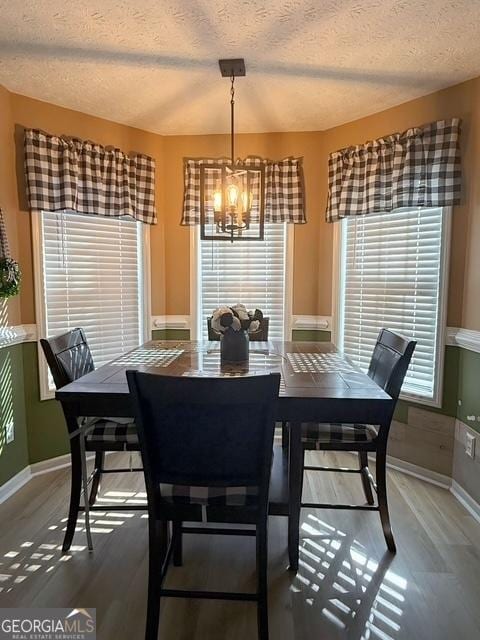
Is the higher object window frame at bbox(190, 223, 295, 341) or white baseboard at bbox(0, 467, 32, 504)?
window frame at bbox(190, 223, 295, 341)

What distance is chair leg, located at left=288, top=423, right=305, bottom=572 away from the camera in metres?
1.80

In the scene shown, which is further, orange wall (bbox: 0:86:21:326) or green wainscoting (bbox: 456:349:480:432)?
orange wall (bbox: 0:86:21:326)

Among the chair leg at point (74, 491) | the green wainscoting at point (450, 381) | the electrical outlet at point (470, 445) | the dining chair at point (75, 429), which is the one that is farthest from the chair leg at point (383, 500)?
the chair leg at point (74, 491)

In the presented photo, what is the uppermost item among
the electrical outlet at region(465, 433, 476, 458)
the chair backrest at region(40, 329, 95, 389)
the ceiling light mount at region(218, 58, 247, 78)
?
the ceiling light mount at region(218, 58, 247, 78)

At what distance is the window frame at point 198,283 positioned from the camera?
3488 millimetres

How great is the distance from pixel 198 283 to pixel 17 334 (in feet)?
4.88

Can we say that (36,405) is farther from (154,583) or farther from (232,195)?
(232,195)

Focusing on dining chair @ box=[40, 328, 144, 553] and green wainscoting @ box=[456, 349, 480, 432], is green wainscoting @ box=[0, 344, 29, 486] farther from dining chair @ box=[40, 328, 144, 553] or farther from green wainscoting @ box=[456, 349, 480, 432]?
green wainscoting @ box=[456, 349, 480, 432]

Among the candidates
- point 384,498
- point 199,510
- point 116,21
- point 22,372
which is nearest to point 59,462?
point 22,372

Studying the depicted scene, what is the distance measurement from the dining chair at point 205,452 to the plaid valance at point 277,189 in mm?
2343

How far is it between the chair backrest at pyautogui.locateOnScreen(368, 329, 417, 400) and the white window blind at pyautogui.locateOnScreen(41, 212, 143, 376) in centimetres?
202

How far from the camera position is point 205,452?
142 centimetres

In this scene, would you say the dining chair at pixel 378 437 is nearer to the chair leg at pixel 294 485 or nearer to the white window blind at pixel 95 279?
the chair leg at pixel 294 485

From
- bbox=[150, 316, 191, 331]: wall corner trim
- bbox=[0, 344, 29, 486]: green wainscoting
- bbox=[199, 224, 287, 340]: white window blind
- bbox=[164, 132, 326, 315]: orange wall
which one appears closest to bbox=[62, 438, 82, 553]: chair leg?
bbox=[0, 344, 29, 486]: green wainscoting
